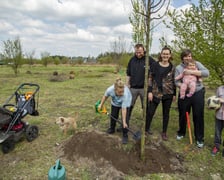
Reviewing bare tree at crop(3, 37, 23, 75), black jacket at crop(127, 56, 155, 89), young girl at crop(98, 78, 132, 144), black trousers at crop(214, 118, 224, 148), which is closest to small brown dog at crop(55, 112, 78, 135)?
young girl at crop(98, 78, 132, 144)

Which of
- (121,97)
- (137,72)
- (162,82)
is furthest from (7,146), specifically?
(162,82)

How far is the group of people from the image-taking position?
3742mm

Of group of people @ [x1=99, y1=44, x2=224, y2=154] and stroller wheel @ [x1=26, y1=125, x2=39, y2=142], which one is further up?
group of people @ [x1=99, y1=44, x2=224, y2=154]

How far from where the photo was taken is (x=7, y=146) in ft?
12.6

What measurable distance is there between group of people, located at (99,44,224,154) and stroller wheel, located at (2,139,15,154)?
191cm

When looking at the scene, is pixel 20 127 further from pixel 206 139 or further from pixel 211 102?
pixel 206 139

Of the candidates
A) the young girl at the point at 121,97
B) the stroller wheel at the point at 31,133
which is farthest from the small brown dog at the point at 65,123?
the young girl at the point at 121,97

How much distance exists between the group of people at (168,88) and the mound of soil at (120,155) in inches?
15.0

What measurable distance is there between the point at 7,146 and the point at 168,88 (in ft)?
11.3

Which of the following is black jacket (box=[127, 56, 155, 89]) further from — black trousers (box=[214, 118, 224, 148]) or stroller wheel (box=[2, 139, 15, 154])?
stroller wheel (box=[2, 139, 15, 154])

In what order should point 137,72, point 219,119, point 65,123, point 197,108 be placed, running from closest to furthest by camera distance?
point 219,119 → point 197,108 → point 137,72 → point 65,123

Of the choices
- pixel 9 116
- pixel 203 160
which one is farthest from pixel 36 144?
pixel 203 160

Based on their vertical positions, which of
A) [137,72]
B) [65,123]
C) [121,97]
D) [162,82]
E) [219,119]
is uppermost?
[137,72]

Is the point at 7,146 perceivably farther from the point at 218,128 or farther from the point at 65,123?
the point at 218,128
